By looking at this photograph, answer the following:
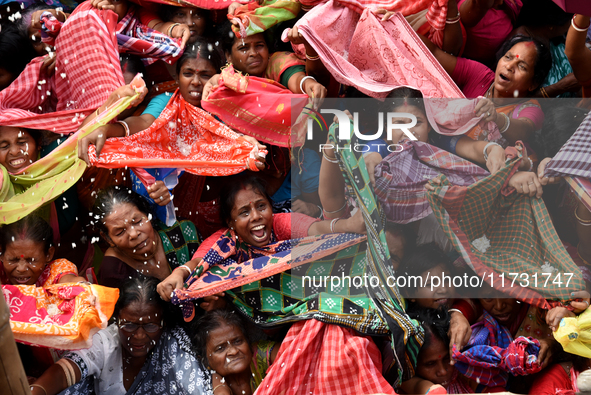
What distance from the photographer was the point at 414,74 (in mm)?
3592

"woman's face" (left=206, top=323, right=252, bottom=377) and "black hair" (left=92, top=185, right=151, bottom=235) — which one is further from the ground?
"black hair" (left=92, top=185, right=151, bottom=235)

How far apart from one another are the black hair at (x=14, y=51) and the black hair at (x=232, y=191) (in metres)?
1.69

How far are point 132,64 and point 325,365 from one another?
2.35 meters

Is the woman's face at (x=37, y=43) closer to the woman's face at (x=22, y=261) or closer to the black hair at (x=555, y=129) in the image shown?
the woman's face at (x=22, y=261)

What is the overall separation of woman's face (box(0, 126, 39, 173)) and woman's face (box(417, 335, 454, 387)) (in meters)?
2.53

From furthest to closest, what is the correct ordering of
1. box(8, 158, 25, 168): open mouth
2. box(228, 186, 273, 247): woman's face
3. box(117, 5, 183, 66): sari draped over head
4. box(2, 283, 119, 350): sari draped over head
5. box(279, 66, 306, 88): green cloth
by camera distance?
box(117, 5, 183, 66): sari draped over head → box(279, 66, 306, 88): green cloth → box(8, 158, 25, 168): open mouth → box(228, 186, 273, 247): woman's face → box(2, 283, 119, 350): sari draped over head

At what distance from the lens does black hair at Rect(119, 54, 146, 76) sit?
3961mm

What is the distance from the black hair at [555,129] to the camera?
342 centimetres

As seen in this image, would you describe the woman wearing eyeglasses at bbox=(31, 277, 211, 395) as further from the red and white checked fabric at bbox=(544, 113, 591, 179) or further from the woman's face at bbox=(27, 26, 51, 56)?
the red and white checked fabric at bbox=(544, 113, 591, 179)

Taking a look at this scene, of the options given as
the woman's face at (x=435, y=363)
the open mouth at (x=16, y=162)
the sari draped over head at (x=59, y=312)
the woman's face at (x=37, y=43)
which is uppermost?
the woman's face at (x=37, y=43)

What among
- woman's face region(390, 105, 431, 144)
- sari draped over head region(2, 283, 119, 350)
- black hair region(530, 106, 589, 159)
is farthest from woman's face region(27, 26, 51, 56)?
black hair region(530, 106, 589, 159)

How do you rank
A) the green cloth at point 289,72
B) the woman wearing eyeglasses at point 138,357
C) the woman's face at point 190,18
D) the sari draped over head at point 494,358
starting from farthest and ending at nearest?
the woman's face at point 190,18 < the green cloth at point 289,72 < the woman wearing eyeglasses at point 138,357 < the sari draped over head at point 494,358

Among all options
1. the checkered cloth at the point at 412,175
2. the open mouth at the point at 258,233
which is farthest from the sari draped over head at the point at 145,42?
the checkered cloth at the point at 412,175

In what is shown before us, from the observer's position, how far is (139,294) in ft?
10.7
